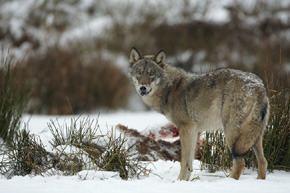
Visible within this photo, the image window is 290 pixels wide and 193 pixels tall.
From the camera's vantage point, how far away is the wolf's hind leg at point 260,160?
446 centimetres

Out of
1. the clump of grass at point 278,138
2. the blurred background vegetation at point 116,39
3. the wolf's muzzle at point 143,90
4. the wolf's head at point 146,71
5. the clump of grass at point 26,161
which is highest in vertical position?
the blurred background vegetation at point 116,39

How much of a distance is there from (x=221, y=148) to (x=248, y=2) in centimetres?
1962

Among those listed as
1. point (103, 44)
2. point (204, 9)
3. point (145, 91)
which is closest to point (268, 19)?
point (204, 9)

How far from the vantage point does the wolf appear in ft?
14.2

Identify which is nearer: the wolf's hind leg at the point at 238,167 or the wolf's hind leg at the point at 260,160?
the wolf's hind leg at the point at 238,167

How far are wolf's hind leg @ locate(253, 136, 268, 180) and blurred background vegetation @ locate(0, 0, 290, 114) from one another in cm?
754

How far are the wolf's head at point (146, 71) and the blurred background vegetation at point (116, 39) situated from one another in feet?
22.9

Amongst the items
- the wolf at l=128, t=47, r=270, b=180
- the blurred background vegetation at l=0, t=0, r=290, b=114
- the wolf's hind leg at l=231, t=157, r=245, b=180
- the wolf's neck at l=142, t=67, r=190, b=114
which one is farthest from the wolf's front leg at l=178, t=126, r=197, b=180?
the blurred background vegetation at l=0, t=0, r=290, b=114

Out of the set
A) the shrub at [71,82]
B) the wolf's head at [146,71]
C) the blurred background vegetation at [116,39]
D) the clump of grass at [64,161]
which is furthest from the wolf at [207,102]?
the shrub at [71,82]

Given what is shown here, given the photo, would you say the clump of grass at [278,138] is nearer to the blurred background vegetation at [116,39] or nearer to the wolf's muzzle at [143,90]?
the wolf's muzzle at [143,90]

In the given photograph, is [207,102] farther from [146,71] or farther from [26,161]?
[26,161]

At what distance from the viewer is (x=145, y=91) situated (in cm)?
507

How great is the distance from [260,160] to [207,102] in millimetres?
941

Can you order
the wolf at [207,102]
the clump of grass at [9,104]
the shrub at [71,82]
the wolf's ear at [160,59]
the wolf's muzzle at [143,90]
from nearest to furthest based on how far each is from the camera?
the wolf at [207,102], the wolf's muzzle at [143,90], the wolf's ear at [160,59], the clump of grass at [9,104], the shrub at [71,82]
